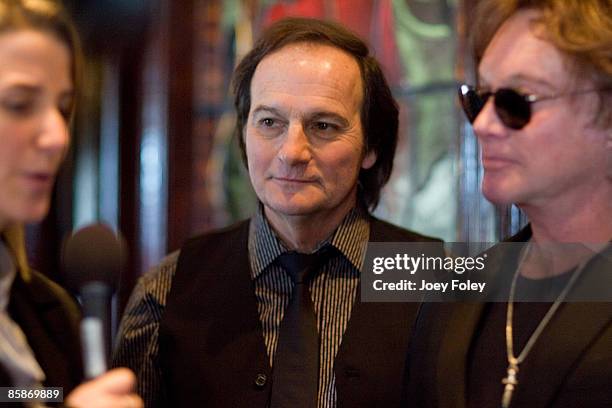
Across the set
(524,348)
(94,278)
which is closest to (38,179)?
(94,278)

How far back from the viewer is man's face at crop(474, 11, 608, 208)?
4.58 ft

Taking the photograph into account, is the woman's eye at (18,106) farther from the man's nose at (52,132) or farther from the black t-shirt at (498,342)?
the black t-shirt at (498,342)

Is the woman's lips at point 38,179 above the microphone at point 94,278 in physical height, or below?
above

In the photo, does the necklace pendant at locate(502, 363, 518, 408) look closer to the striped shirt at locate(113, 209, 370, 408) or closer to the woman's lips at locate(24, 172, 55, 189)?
the striped shirt at locate(113, 209, 370, 408)

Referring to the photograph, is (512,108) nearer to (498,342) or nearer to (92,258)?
(498,342)

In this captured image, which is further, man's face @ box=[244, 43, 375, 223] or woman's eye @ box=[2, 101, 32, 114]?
man's face @ box=[244, 43, 375, 223]

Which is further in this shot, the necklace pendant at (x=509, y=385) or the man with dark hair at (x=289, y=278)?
the man with dark hair at (x=289, y=278)

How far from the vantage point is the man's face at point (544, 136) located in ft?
4.58

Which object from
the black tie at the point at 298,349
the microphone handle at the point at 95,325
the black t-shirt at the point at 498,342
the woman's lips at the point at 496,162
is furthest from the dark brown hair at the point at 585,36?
the microphone handle at the point at 95,325

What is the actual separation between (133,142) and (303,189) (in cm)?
167

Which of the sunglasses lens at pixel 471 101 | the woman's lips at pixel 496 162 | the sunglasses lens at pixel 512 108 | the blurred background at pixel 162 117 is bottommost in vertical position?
the woman's lips at pixel 496 162

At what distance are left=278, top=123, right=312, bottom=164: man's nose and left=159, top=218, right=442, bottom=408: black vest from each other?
0.71ft

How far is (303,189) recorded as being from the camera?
1780 millimetres

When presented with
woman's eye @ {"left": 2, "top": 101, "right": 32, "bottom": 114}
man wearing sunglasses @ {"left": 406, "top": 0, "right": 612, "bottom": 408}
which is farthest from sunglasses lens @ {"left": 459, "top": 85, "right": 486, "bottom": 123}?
woman's eye @ {"left": 2, "top": 101, "right": 32, "bottom": 114}
